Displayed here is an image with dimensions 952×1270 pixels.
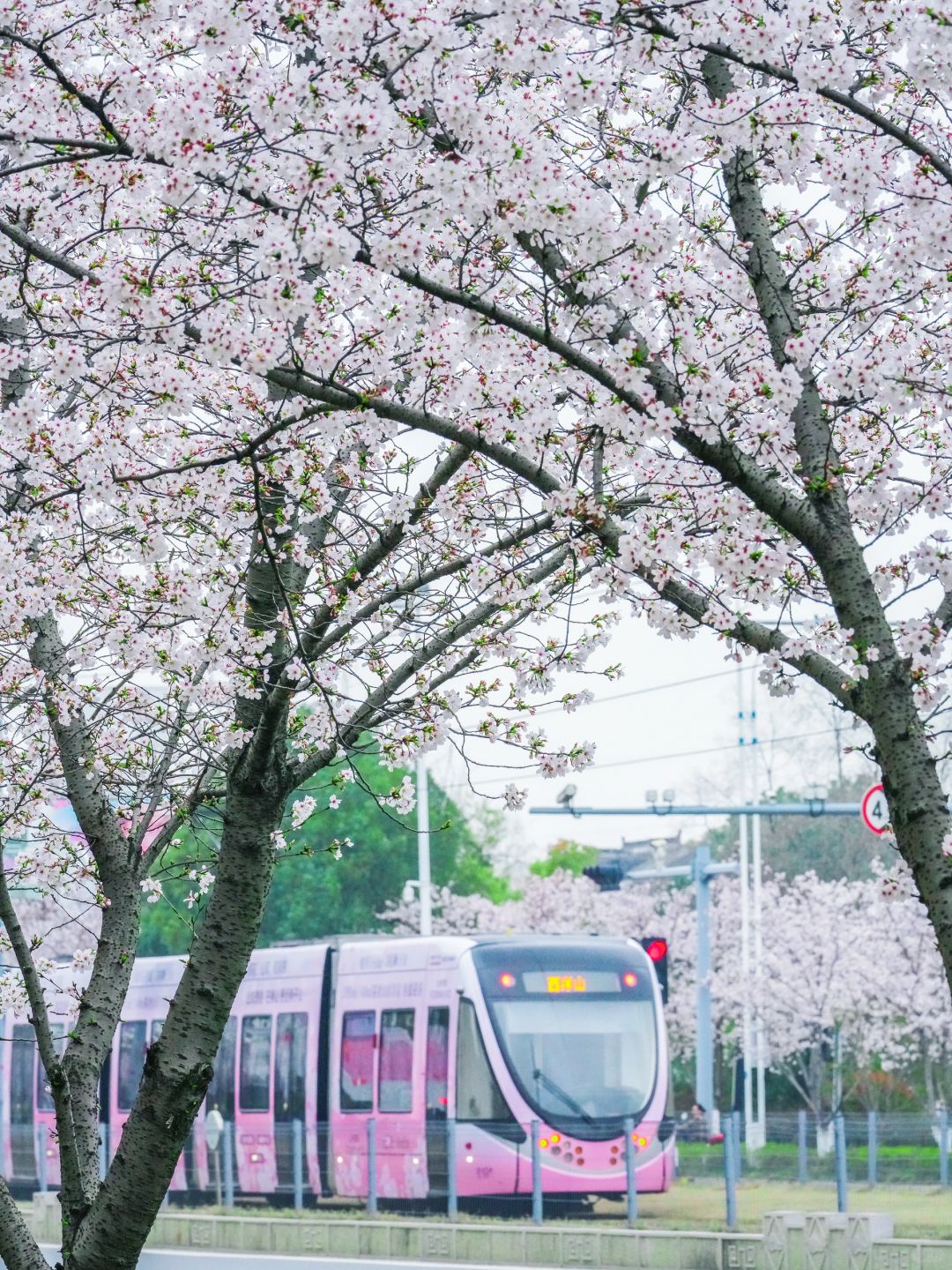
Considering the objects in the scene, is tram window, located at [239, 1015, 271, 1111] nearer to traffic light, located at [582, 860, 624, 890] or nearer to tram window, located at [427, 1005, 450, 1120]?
tram window, located at [427, 1005, 450, 1120]

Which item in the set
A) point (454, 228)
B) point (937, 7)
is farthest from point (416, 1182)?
point (937, 7)

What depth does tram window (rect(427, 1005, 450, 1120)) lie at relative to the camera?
2069cm

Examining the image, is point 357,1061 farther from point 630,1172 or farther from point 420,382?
point 420,382

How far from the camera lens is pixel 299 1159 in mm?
21641

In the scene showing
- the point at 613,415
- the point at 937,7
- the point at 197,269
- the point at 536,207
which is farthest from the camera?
the point at 197,269

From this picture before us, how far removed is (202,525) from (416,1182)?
47.3 feet

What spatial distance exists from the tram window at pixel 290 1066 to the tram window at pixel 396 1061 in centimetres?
157

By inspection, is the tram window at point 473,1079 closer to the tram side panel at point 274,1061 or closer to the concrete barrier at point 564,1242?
the concrete barrier at point 564,1242

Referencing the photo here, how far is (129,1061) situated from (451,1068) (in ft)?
22.1

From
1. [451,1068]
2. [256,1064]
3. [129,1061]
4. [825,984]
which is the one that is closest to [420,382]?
[451,1068]

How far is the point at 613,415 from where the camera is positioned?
540cm

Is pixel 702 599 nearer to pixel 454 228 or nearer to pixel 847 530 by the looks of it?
pixel 847 530

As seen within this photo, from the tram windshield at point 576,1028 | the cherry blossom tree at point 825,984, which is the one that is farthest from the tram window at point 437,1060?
the cherry blossom tree at point 825,984

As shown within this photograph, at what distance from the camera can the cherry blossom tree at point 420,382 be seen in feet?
16.5
